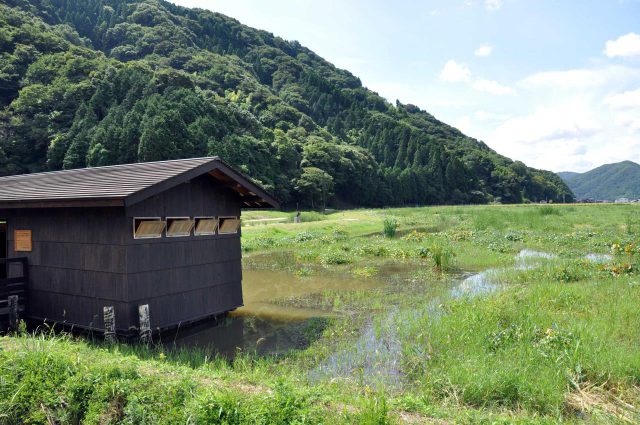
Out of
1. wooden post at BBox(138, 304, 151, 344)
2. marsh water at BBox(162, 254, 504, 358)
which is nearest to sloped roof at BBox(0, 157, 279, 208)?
wooden post at BBox(138, 304, 151, 344)

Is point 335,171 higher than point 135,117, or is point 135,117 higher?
point 135,117

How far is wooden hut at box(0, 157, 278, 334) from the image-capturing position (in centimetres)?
880

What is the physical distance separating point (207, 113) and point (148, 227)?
195ft

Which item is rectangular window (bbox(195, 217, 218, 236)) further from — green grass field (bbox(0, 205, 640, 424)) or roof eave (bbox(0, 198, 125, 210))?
green grass field (bbox(0, 205, 640, 424))

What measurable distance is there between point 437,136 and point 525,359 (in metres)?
140

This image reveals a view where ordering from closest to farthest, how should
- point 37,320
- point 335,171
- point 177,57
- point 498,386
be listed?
1. point 498,386
2. point 37,320
3. point 335,171
4. point 177,57

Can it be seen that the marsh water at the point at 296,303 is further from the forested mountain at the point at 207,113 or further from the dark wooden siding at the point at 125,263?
the forested mountain at the point at 207,113

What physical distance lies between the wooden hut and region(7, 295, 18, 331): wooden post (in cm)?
55

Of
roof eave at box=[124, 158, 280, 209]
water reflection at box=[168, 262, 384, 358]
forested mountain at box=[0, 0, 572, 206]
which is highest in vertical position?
forested mountain at box=[0, 0, 572, 206]

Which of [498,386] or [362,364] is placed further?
[362,364]

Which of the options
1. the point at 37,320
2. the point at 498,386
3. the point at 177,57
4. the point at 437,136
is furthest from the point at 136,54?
the point at 498,386

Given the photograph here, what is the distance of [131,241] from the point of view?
880 cm

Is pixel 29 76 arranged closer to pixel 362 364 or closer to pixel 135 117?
pixel 135 117

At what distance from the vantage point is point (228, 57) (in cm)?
11994
